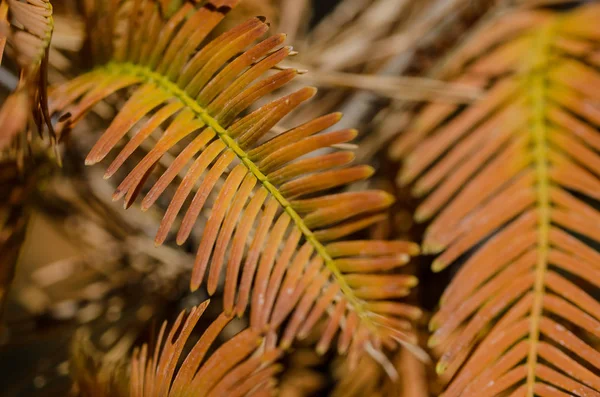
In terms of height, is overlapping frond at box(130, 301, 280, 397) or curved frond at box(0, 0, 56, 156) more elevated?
curved frond at box(0, 0, 56, 156)

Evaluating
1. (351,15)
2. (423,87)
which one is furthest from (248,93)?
(351,15)

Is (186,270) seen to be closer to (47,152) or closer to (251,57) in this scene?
(47,152)

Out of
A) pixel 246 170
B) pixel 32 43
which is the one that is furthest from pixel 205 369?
pixel 32 43

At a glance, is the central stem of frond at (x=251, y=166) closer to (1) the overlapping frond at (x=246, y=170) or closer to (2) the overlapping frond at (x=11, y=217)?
(1) the overlapping frond at (x=246, y=170)

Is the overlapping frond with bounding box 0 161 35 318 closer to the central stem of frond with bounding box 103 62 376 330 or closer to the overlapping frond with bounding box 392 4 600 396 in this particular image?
the central stem of frond with bounding box 103 62 376 330

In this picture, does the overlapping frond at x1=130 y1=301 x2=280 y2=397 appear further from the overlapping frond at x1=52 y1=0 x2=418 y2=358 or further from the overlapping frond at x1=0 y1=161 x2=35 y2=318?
the overlapping frond at x1=0 y1=161 x2=35 y2=318

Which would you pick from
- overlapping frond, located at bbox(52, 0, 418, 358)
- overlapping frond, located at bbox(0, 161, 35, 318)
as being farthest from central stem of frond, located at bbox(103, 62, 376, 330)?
overlapping frond, located at bbox(0, 161, 35, 318)
